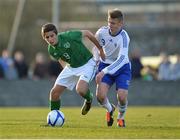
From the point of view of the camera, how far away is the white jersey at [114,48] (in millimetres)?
18516

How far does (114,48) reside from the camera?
18938 mm

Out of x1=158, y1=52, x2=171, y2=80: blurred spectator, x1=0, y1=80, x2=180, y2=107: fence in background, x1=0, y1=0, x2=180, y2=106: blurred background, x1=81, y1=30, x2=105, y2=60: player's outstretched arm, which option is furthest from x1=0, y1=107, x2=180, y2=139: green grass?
x1=158, y1=52, x2=171, y2=80: blurred spectator

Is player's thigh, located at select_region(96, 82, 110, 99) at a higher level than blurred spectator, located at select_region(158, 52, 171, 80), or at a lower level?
higher

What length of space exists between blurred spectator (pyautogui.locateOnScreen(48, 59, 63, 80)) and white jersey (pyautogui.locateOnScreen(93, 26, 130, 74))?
14810mm

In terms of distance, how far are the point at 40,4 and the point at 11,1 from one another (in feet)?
6.96

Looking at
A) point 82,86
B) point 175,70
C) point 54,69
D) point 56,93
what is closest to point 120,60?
point 82,86

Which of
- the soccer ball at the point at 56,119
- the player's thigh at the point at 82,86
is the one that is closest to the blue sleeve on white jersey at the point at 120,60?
the player's thigh at the point at 82,86

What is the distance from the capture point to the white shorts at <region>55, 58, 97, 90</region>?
18766 millimetres

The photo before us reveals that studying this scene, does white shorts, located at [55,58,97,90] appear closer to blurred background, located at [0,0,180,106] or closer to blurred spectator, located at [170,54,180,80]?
blurred background, located at [0,0,180,106]

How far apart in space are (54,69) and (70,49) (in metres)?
15.5

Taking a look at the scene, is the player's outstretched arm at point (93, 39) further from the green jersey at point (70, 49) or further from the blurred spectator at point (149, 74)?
the blurred spectator at point (149, 74)

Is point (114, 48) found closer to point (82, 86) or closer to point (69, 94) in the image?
point (82, 86)

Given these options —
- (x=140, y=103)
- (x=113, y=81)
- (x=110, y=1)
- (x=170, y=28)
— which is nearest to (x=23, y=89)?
(x=140, y=103)

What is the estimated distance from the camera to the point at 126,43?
61.2 ft
